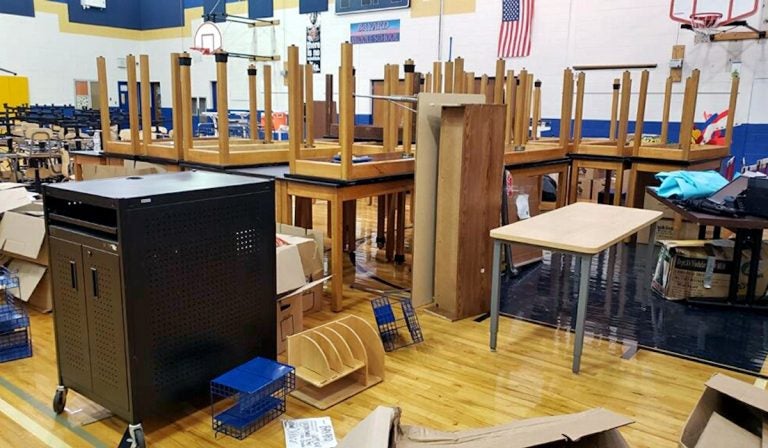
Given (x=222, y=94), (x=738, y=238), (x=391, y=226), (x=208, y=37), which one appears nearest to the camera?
(x=738, y=238)

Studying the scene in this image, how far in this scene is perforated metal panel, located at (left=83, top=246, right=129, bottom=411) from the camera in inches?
89.7

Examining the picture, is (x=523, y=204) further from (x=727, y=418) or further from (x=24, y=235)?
(x=24, y=235)

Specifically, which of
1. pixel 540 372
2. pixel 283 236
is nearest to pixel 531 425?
pixel 540 372

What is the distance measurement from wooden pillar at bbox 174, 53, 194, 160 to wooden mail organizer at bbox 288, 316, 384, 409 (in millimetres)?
2519

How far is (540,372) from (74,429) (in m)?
2.28

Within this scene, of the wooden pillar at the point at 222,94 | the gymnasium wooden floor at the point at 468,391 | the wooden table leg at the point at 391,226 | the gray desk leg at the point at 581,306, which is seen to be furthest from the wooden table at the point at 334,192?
the gray desk leg at the point at 581,306

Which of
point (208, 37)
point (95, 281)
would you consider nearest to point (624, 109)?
point (95, 281)

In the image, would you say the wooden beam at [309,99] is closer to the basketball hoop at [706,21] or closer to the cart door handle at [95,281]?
the cart door handle at [95,281]

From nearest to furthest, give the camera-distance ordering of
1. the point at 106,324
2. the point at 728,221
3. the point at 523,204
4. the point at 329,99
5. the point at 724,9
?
the point at 106,324 < the point at 728,221 < the point at 523,204 < the point at 329,99 < the point at 724,9

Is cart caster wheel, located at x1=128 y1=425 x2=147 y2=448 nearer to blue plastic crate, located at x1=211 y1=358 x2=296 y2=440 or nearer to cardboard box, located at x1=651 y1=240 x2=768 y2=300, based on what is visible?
blue plastic crate, located at x1=211 y1=358 x2=296 y2=440

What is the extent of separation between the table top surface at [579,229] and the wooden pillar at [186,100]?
278 cm

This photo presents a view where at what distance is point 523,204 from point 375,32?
7474 millimetres

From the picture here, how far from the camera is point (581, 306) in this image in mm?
3074

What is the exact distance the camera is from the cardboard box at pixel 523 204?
5363 mm
